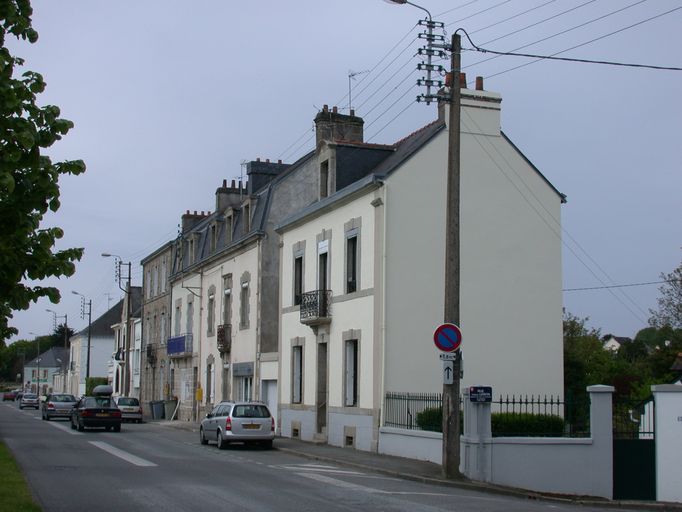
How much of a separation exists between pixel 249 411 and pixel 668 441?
13410mm

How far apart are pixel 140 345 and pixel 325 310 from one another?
124 ft

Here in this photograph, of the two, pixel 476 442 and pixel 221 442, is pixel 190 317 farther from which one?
pixel 476 442

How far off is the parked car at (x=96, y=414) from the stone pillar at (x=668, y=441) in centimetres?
2516

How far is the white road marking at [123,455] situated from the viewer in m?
22.9

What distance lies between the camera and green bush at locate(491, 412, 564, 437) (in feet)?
73.3

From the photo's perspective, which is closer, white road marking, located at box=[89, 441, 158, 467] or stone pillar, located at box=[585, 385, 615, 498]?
stone pillar, located at box=[585, 385, 615, 498]

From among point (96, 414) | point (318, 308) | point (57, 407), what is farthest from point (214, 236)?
point (318, 308)

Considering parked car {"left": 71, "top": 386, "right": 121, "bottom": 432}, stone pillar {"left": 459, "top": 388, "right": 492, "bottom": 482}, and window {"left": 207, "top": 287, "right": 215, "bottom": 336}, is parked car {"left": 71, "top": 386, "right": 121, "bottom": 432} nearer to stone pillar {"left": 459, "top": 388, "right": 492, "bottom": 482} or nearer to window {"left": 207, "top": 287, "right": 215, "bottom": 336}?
window {"left": 207, "top": 287, "right": 215, "bottom": 336}

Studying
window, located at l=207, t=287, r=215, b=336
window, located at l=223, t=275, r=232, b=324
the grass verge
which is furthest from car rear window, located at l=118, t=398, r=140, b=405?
the grass verge

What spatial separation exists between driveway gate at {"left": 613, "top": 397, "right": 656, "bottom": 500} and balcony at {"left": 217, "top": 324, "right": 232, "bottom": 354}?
82.3 ft

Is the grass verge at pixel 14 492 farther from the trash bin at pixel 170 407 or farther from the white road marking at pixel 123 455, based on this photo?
the trash bin at pixel 170 407

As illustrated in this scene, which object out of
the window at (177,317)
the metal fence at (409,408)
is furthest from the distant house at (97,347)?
the metal fence at (409,408)

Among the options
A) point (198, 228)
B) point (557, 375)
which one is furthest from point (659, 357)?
point (198, 228)

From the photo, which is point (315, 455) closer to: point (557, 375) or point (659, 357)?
point (557, 375)
